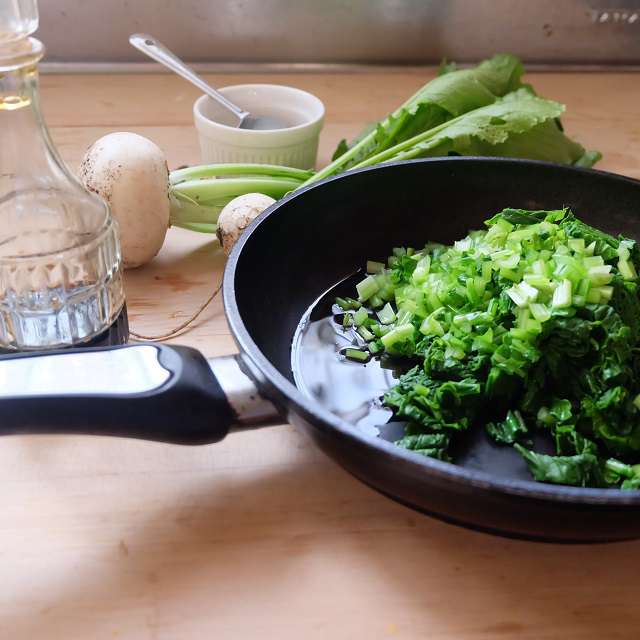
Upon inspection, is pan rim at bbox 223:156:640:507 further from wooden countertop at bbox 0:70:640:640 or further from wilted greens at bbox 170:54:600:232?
wilted greens at bbox 170:54:600:232

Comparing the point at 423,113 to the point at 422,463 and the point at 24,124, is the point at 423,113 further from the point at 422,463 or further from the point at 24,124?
the point at 422,463

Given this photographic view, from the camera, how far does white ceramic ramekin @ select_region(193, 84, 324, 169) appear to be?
1290mm

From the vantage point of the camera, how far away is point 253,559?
2.25 feet

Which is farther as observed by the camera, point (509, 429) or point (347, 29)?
point (347, 29)

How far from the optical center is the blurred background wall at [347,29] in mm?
1705

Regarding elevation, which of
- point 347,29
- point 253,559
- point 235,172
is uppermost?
point 347,29

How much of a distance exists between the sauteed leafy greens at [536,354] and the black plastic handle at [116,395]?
0.22 metres

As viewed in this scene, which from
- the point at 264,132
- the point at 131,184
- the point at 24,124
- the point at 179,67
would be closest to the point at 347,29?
the point at 179,67

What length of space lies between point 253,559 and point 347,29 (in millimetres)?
1430

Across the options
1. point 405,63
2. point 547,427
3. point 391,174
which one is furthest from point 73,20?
point 547,427

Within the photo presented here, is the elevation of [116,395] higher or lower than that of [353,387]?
higher

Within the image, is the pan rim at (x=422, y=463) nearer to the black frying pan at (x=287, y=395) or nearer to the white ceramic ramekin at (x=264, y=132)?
the black frying pan at (x=287, y=395)

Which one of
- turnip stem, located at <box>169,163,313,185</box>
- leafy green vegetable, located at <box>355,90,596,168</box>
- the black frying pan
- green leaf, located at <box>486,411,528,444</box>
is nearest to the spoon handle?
turnip stem, located at <box>169,163,313,185</box>

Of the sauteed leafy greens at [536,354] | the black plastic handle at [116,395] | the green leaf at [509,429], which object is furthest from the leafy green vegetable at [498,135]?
the black plastic handle at [116,395]
